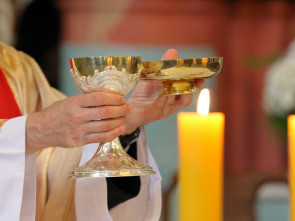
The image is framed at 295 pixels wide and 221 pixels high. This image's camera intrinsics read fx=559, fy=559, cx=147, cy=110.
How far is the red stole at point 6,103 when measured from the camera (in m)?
1.32

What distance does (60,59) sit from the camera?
3.07 meters

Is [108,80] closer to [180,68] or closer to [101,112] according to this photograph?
[101,112]

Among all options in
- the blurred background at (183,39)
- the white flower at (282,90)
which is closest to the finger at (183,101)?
the white flower at (282,90)

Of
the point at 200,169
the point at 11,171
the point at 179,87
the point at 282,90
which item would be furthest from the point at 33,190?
the point at 282,90

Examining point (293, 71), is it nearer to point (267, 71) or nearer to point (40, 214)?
point (40, 214)

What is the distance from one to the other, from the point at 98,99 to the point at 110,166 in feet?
0.44

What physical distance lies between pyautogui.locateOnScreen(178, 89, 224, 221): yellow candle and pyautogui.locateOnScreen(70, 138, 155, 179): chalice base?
178 mm

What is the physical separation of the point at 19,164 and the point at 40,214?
0.31 m

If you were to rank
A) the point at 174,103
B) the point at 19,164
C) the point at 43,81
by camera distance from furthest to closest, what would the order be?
the point at 43,81, the point at 174,103, the point at 19,164

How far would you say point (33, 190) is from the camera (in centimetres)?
114

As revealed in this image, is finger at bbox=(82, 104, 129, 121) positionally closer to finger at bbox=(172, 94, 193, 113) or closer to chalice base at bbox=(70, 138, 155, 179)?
chalice base at bbox=(70, 138, 155, 179)

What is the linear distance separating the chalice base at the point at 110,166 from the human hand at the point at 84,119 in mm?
50

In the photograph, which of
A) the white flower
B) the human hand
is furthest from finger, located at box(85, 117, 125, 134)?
the white flower

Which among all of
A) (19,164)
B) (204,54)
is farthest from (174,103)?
(204,54)
